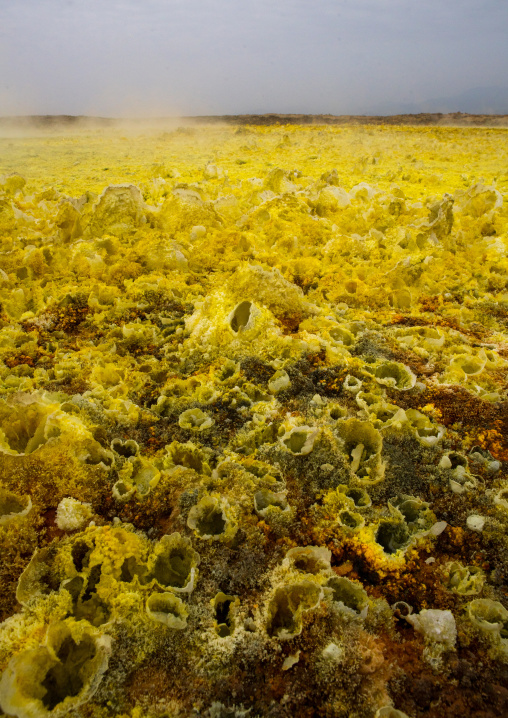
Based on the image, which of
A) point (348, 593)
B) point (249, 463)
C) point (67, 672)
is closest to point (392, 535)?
point (348, 593)

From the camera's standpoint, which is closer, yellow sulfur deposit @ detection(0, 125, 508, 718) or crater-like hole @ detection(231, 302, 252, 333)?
yellow sulfur deposit @ detection(0, 125, 508, 718)

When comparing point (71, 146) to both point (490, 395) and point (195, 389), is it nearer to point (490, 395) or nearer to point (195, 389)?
point (195, 389)

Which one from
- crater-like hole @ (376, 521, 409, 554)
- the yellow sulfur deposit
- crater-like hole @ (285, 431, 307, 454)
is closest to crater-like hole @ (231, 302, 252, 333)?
the yellow sulfur deposit

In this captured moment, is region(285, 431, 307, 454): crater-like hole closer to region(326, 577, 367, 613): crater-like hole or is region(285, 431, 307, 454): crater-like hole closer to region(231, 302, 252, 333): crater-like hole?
region(326, 577, 367, 613): crater-like hole

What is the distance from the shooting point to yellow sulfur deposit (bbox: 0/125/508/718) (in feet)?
6.10

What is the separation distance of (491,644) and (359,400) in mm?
1688

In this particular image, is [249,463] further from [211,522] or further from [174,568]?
[174,568]

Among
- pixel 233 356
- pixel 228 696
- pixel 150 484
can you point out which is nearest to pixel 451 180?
pixel 233 356

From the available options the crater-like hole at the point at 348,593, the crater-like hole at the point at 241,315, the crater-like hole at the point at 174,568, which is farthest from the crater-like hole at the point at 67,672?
the crater-like hole at the point at 241,315

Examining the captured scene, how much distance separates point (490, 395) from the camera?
138 inches

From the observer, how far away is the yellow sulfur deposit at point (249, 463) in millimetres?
1858

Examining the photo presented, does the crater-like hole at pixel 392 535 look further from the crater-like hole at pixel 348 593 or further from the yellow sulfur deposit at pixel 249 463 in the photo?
the crater-like hole at pixel 348 593

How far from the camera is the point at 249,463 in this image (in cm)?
284

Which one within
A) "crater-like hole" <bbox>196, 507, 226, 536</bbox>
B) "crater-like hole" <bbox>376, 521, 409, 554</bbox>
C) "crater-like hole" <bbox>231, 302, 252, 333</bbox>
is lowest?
"crater-like hole" <bbox>376, 521, 409, 554</bbox>
